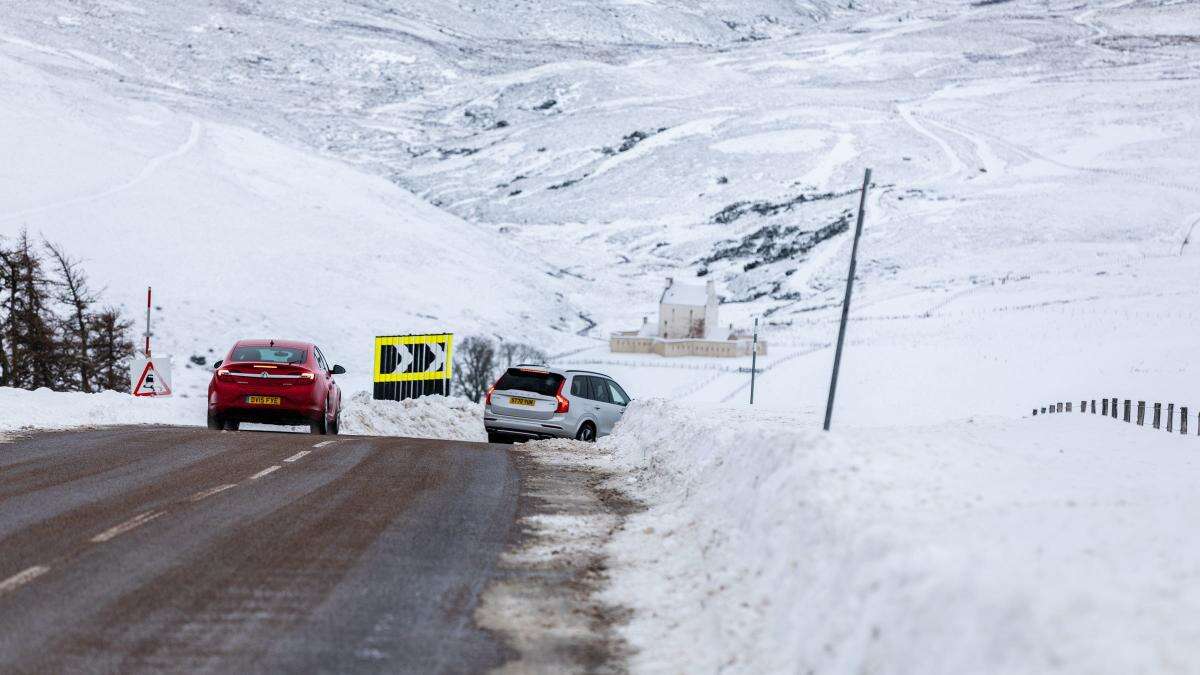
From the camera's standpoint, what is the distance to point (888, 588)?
18.1 feet

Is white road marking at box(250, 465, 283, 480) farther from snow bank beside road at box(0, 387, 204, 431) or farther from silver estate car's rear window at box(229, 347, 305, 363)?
silver estate car's rear window at box(229, 347, 305, 363)

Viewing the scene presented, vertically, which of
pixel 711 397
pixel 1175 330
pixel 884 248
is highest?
pixel 884 248

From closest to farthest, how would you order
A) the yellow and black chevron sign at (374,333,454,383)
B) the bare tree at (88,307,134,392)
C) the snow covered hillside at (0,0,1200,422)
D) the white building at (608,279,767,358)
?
the yellow and black chevron sign at (374,333,454,383), the bare tree at (88,307,134,392), the snow covered hillside at (0,0,1200,422), the white building at (608,279,767,358)

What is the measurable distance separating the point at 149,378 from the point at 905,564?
25180mm

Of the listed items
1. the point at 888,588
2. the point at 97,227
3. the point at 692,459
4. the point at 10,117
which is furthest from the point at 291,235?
the point at 888,588

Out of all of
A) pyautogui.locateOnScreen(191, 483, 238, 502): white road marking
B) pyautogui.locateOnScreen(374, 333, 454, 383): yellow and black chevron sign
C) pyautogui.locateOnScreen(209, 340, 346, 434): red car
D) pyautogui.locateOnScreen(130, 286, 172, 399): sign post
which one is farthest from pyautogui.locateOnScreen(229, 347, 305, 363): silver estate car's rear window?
pyautogui.locateOnScreen(374, 333, 454, 383): yellow and black chevron sign

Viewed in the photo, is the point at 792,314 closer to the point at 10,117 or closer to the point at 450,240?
the point at 450,240

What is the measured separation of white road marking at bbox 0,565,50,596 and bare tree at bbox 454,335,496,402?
69.2 metres

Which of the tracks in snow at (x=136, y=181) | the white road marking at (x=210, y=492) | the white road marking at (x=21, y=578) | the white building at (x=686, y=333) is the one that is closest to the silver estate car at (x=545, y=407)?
the white road marking at (x=210, y=492)

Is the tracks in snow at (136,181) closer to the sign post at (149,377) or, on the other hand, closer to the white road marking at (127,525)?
the sign post at (149,377)

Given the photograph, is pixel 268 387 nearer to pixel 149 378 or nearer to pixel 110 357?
pixel 149 378

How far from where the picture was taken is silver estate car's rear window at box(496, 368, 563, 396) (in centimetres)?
2202

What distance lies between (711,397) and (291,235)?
42991 millimetres

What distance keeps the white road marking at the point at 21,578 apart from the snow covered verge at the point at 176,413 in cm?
1110
